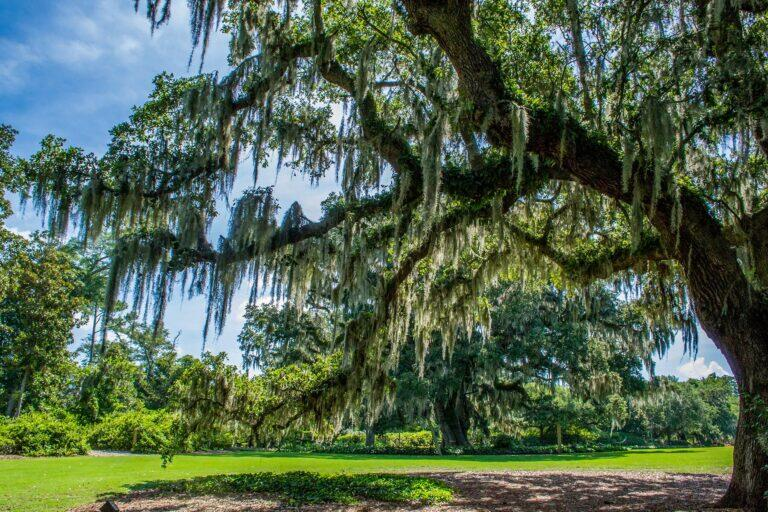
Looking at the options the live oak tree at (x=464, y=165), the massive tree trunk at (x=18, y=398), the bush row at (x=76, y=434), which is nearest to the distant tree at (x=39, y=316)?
the massive tree trunk at (x=18, y=398)

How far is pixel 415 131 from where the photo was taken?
25.0ft

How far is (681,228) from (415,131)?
3.99m

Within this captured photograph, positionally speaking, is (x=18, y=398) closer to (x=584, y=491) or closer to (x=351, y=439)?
(x=351, y=439)

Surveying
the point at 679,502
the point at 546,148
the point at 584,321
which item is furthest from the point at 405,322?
the point at 584,321

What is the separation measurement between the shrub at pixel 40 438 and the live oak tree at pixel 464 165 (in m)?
13.4

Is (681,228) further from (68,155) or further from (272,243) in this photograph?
(68,155)

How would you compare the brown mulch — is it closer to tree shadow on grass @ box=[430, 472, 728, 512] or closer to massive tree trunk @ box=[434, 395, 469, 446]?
tree shadow on grass @ box=[430, 472, 728, 512]

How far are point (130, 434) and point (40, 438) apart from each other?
16.9ft

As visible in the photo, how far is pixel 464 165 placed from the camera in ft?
25.8

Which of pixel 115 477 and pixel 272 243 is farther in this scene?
pixel 115 477

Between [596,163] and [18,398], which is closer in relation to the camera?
[596,163]

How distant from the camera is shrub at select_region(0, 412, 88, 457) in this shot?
16344mm

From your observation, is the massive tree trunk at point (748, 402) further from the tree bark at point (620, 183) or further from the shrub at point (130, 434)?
the shrub at point (130, 434)

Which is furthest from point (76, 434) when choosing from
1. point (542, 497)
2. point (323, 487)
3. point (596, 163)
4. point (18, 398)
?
point (596, 163)
